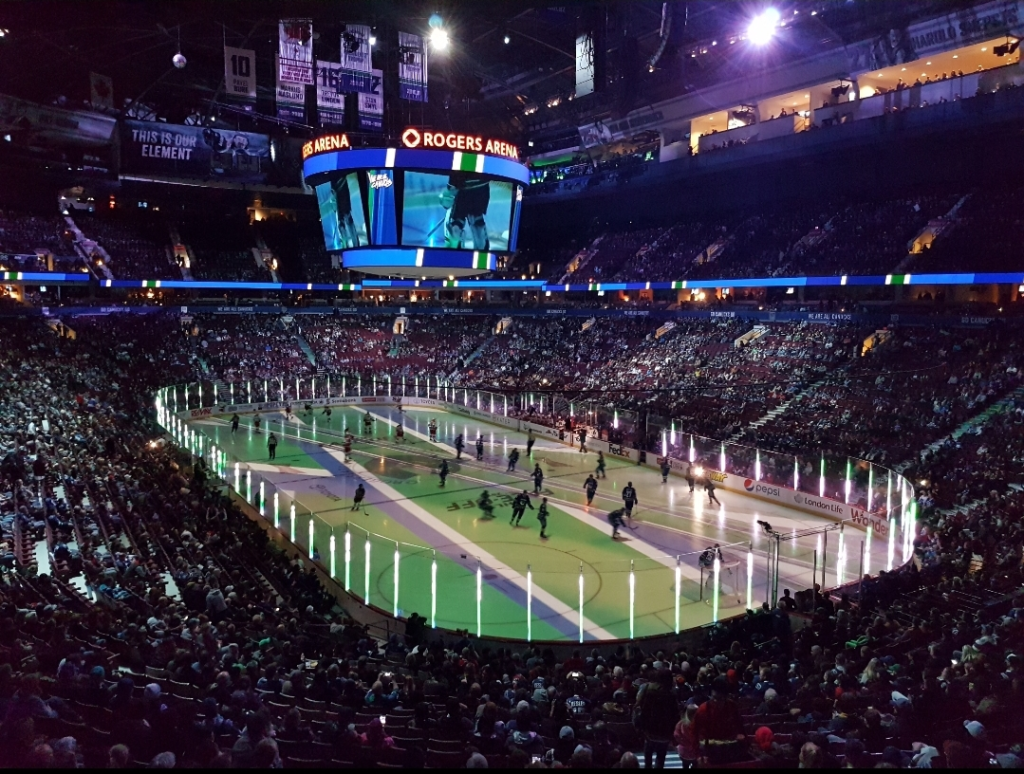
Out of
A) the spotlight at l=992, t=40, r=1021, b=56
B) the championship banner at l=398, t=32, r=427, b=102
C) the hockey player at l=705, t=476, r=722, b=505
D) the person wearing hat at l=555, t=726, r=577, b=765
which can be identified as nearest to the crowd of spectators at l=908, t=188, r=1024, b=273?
the spotlight at l=992, t=40, r=1021, b=56

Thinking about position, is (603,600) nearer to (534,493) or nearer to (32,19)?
(534,493)

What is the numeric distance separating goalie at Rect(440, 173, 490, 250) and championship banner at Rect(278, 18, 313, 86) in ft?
21.0

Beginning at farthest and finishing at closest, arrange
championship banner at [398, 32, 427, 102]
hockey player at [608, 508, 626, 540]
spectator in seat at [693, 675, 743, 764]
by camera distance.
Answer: championship banner at [398, 32, 427, 102] → hockey player at [608, 508, 626, 540] → spectator in seat at [693, 675, 743, 764]

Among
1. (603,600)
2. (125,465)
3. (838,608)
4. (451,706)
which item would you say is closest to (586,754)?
(451,706)

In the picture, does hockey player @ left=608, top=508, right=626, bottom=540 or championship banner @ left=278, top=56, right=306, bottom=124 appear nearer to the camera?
hockey player @ left=608, top=508, right=626, bottom=540

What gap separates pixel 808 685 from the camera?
850 centimetres

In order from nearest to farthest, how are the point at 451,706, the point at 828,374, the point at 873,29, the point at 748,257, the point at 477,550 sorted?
the point at 451,706 → the point at 477,550 → the point at 828,374 → the point at 873,29 → the point at 748,257

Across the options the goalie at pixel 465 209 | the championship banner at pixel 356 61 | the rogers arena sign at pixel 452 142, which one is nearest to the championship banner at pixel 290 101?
the championship banner at pixel 356 61

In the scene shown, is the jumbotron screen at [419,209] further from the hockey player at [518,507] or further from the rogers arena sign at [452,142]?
the hockey player at [518,507]

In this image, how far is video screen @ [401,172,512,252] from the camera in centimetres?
2602

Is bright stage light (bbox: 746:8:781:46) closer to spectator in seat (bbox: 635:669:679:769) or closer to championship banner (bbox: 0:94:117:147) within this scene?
spectator in seat (bbox: 635:669:679:769)

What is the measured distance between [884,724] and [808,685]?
5.68 ft

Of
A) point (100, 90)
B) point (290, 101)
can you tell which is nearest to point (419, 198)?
point (290, 101)

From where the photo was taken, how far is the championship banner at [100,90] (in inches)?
1868
